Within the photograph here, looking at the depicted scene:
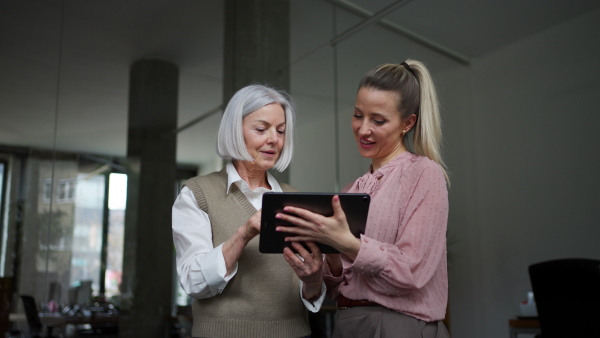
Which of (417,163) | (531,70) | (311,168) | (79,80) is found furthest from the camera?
(531,70)

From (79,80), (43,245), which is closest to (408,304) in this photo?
(43,245)

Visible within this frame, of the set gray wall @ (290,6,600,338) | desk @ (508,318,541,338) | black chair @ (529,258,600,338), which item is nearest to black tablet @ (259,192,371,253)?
black chair @ (529,258,600,338)

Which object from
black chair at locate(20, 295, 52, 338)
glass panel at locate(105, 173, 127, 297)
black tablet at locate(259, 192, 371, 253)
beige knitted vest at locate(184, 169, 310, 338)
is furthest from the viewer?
glass panel at locate(105, 173, 127, 297)

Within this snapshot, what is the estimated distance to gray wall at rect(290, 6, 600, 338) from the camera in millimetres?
4587

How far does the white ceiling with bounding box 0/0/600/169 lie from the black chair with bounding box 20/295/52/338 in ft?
2.90

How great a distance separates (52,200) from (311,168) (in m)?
1.91

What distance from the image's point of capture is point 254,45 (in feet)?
14.4

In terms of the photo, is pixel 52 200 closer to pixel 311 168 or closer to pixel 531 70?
pixel 311 168

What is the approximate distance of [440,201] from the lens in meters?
1.50

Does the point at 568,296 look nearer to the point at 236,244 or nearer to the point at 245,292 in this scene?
the point at 245,292

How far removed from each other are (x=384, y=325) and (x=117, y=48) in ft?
10.1

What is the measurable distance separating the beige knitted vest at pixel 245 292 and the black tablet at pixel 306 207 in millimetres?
220

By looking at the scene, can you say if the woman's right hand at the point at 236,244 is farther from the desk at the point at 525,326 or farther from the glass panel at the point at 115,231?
the desk at the point at 525,326

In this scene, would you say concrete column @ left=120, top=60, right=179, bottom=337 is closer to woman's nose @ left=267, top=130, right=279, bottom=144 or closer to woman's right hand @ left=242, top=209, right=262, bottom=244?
woman's nose @ left=267, top=130, right=279, bottom=144
